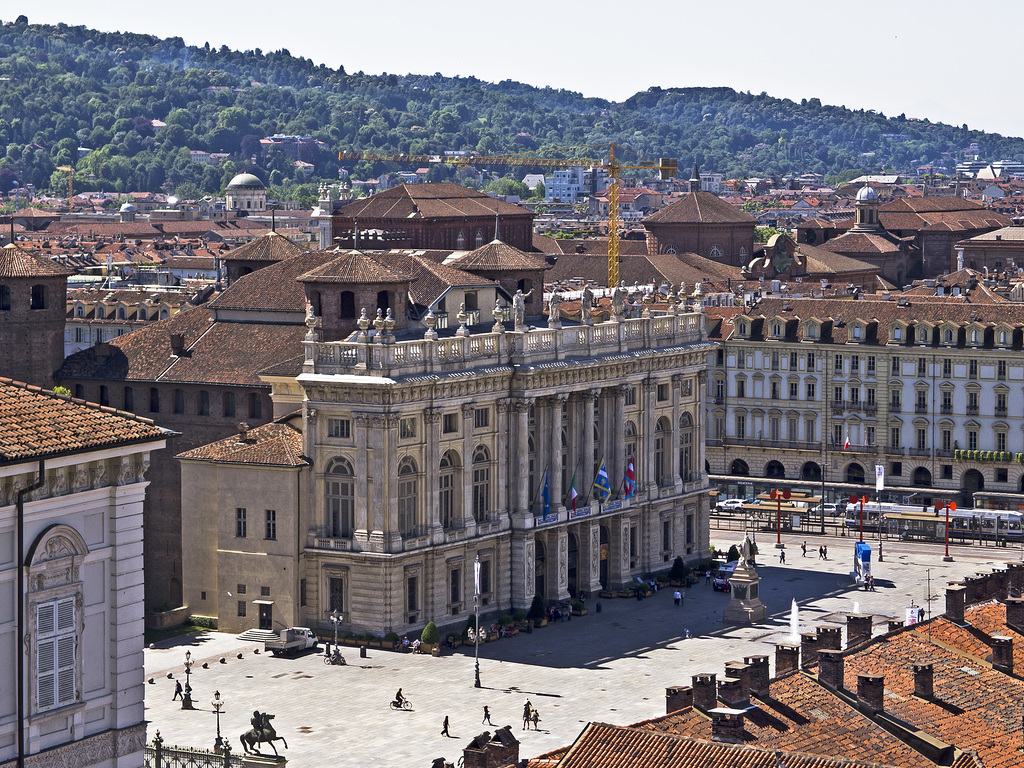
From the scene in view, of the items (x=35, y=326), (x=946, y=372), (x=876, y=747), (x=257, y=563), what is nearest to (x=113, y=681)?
(x=876, y=747)

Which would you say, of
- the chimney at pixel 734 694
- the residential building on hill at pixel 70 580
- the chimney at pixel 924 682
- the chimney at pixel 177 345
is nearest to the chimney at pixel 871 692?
the chimney at pixel 924 682

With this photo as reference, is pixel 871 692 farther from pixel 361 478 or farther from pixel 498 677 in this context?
pixel 361 478

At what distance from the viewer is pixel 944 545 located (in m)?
161

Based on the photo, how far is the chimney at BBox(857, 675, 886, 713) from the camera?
73000 mm

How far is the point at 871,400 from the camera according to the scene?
17862cm

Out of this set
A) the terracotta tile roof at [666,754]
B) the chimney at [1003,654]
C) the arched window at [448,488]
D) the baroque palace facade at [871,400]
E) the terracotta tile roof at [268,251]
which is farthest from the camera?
the baroque palace facade at [871,400]

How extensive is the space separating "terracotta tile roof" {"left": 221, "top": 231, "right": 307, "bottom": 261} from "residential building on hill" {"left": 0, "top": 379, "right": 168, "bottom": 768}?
91490 mm

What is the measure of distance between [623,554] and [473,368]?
1892 centimetres

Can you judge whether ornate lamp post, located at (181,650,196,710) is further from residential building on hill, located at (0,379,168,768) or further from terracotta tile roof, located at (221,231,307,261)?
residential building on hill, located at (0,379,168,768)

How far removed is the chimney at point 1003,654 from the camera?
82.1 m

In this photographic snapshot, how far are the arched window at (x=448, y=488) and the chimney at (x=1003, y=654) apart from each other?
46.9 metres

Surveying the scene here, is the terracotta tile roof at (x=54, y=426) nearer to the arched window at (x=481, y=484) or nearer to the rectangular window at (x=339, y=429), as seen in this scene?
the rectangular window at (x=339, y=429)

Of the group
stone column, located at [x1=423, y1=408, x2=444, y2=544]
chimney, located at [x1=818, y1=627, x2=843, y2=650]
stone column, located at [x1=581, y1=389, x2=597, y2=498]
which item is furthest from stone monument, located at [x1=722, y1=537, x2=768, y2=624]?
chimney, located at [x1=818, y1=627, x2=843, y2=650]

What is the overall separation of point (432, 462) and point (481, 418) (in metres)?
5.98
